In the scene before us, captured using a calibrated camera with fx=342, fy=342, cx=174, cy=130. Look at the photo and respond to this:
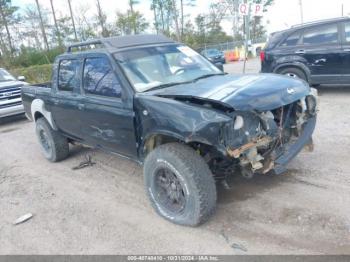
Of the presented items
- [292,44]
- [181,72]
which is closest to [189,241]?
[181,72]

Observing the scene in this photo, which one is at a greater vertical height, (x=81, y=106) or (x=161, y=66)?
(x=161, y=66)

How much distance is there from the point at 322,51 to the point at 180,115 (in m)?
6.24

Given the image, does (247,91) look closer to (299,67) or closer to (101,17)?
(299,67)

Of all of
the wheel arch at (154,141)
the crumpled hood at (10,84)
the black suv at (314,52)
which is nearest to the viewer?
the wheel arch at (154,141)

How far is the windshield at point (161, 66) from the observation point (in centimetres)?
389

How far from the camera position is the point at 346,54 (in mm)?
7746

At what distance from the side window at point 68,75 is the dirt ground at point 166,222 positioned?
1.32 meters

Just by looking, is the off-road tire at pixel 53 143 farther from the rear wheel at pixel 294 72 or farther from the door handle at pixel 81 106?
the rear wheel at pixel 294 72

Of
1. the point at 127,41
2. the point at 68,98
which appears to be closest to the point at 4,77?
the point at 68,98

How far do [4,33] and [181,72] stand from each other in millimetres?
31141

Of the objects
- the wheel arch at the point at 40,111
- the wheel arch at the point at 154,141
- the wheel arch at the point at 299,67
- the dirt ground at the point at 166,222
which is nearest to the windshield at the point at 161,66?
the wheel arch at the point at 154,141

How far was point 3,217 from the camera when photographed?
411cm

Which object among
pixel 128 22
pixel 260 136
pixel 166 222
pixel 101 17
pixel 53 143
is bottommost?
pixel 166 222

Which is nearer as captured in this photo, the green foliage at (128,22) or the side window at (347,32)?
the side window at (347,32)
